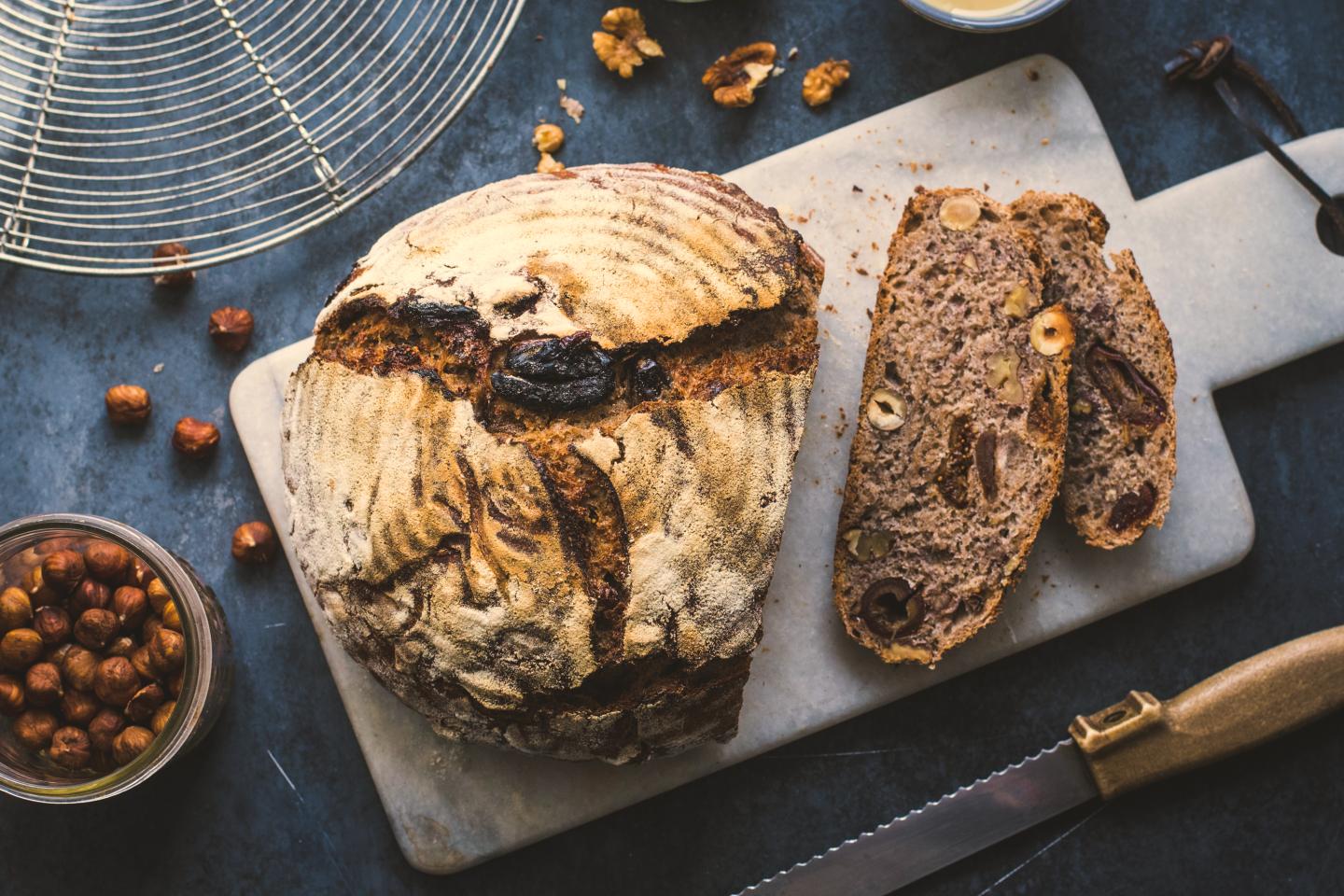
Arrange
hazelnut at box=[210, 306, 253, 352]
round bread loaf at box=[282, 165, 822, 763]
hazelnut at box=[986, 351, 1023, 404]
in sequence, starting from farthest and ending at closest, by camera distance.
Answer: hazelnut at box=[210, 306, 253, 352]
hazelnut at box=[986, 351, 1023, 404]
round bread loaf at box=[282, 165, 822, 763]

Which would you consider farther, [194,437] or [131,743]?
[194,437]

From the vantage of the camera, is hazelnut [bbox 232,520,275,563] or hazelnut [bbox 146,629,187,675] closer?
hazelnut [bbox 146,629,187,675]

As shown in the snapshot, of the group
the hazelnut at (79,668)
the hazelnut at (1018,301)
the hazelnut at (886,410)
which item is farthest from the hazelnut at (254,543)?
the hazelnut at (1018,301)

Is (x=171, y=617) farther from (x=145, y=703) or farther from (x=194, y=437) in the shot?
(x=194, y=437)

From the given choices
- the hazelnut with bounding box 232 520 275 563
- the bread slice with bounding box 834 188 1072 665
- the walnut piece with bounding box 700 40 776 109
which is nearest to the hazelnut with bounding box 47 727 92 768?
the hazelnut with bounding box 232 520 275 563

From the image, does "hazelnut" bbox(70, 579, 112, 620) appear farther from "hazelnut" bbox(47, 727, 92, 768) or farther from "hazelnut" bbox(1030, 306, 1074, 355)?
"hazelnut" bbox(1030, 306, 1074, 355)

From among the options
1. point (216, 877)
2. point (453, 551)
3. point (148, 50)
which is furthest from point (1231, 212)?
point (216, 877)

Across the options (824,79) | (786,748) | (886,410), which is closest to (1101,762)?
(786,748)
